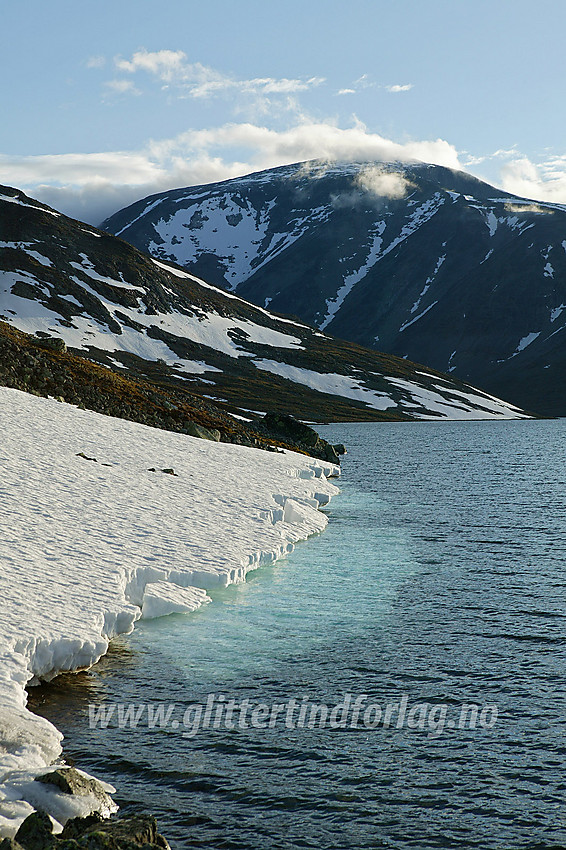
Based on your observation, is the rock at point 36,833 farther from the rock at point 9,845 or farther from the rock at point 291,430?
the rock at point 291,430

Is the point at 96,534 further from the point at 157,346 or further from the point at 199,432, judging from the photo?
the point at 157,346

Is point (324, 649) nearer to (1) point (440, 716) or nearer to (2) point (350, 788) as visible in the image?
(1) point (440, 716)

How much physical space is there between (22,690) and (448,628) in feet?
35.4

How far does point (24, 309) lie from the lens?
158 metres

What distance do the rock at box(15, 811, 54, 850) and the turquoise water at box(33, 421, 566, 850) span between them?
66.6 inches

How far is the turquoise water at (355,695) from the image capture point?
10.2 metres

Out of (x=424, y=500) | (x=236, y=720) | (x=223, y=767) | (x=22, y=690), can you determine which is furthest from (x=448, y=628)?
(x=424, y=500)

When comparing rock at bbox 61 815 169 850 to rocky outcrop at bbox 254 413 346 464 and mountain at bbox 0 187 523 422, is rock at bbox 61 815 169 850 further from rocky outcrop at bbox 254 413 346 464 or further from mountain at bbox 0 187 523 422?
mountain at bbox 0 187 523 422

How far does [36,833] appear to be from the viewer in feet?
28.3

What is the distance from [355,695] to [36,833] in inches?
285

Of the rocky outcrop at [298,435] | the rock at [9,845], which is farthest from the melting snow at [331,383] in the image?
the rock at [9,845]

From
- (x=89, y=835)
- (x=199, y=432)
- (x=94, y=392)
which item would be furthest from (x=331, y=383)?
(x=89, y=835)

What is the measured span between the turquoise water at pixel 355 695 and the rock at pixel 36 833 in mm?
1691

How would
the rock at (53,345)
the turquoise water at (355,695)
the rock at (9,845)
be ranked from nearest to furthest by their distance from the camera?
1. the rock at (9,845)
2. the turquoise water at (355,695)
3. the rock at (53,345)
